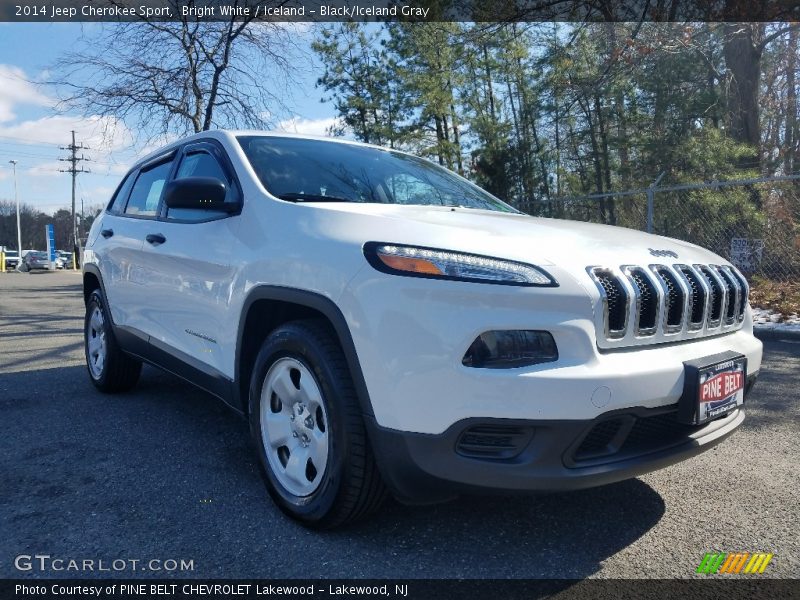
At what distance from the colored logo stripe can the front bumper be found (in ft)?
1.37

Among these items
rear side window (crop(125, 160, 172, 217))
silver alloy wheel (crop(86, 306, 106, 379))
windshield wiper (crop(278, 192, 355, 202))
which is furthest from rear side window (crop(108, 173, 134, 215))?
windshield wiper (crop(278, 192, 355, 202))

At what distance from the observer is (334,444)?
2182mm

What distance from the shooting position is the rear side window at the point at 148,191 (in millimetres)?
3945

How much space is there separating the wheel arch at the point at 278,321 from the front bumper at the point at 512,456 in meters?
0.21

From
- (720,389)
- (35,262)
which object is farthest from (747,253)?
(35,262)

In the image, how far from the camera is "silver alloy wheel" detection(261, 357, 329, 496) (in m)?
2.36

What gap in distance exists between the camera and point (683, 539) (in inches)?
92.4

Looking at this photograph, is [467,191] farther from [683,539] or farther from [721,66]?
[721,66]

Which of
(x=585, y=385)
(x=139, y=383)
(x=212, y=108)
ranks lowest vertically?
(x=139, y=383)

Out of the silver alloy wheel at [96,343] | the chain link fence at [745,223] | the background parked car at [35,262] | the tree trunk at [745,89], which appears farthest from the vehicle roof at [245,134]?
the background parked car at [35,262]

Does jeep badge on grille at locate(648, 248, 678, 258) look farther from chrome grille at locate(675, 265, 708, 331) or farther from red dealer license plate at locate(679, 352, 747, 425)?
red dealer license plate at locate(679, 352, 747, 425)

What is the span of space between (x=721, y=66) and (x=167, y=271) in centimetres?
1656

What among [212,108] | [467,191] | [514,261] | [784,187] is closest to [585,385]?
[514,261]

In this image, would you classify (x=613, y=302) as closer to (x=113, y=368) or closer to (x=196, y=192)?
(x=196, y=192)
